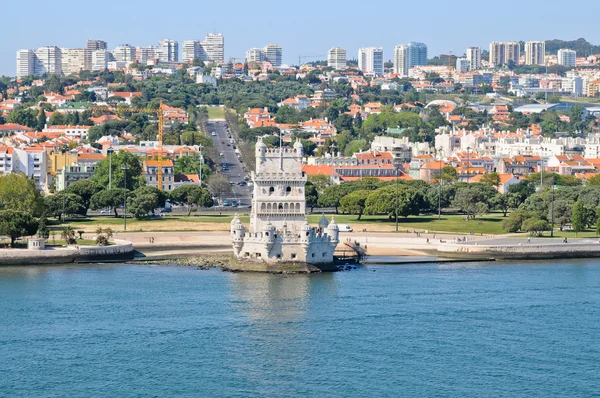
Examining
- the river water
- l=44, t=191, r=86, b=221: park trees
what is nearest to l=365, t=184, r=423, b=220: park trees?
l=44, t=191, r=86, b=221: park trees

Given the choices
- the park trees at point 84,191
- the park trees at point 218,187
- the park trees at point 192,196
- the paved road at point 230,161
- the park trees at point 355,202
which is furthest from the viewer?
the paved road at point 230,161

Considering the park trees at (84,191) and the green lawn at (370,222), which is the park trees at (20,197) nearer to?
the green lawn at (370,222)

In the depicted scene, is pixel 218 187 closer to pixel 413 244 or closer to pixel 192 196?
pixel 192 196

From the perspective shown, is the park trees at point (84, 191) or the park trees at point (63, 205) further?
the park trees at point (84, 191)

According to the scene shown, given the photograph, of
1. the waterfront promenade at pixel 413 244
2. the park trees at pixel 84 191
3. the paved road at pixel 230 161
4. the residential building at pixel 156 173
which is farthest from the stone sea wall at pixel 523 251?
the residential building at pixel 156 173

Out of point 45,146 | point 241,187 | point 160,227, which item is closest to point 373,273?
point 160,227

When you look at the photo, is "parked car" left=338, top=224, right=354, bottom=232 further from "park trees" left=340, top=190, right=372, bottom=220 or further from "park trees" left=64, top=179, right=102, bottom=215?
"park trees" left=64, top=179, right=102, bottom=215

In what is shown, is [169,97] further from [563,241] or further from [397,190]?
[563,241]
